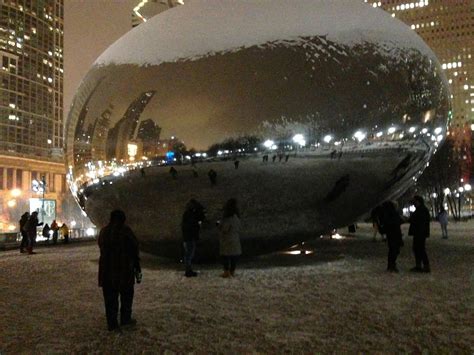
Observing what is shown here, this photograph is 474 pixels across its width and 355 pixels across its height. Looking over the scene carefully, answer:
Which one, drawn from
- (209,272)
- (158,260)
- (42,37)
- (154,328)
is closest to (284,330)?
(154,328)

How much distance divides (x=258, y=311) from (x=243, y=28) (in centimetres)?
496

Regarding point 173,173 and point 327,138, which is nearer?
point 173,173

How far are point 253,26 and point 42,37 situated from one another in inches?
4306

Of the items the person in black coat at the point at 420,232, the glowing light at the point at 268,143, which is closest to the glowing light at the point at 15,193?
the glowing light at the point at 268,143

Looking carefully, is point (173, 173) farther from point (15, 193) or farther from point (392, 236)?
point (15, 193)

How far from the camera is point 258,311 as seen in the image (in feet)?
21.8

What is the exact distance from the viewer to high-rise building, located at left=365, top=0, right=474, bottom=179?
118312 mm

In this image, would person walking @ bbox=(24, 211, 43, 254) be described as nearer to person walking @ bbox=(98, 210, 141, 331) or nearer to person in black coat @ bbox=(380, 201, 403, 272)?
person in black coat @ bbox=(380, 201, 403, 272)

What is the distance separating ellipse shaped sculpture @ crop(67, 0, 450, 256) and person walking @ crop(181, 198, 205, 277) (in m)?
0.13

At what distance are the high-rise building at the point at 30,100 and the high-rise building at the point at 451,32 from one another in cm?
7435

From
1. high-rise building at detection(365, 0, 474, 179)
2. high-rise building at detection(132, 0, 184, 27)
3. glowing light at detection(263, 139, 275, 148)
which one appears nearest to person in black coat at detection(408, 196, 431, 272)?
glowing light at detection(263, 139, 275, 148)

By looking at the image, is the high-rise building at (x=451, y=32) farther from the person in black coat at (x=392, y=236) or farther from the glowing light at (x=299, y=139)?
the glowing light at (x=299, y=139)

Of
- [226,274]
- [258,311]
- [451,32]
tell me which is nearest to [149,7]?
[226,274]

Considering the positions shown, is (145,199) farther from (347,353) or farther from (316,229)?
(347,353)
